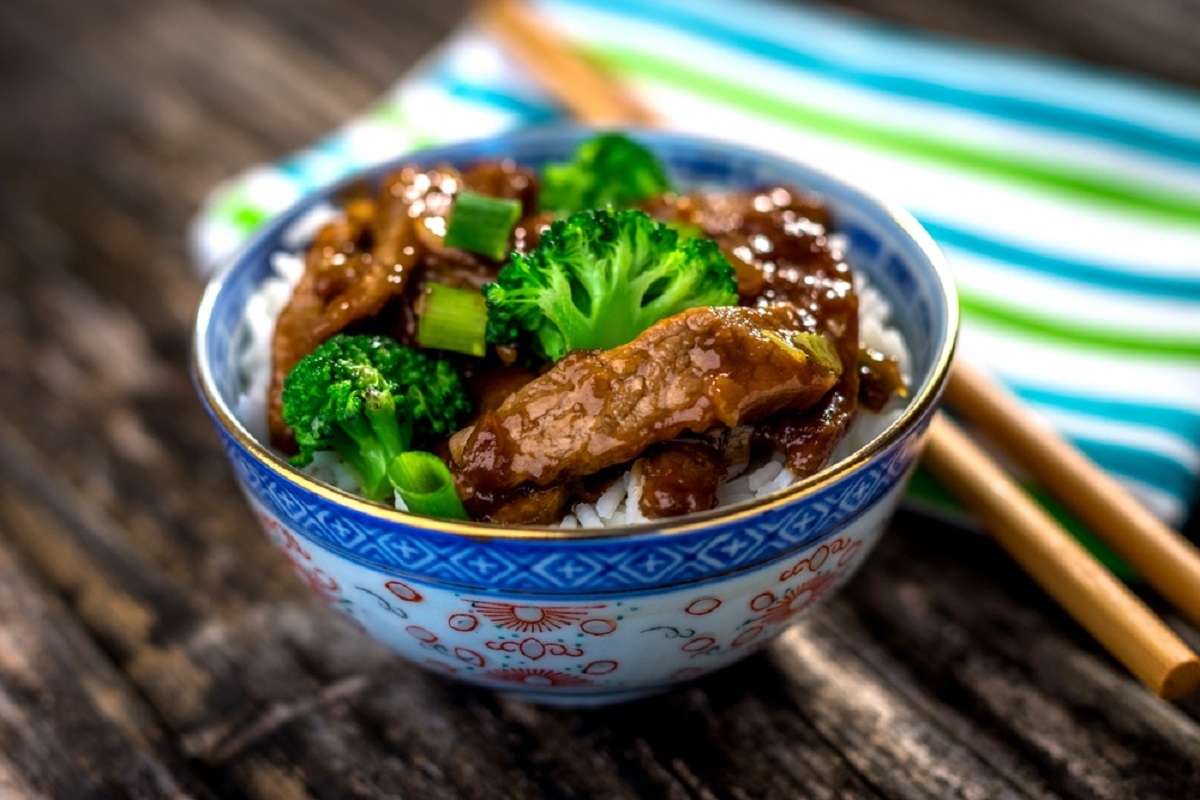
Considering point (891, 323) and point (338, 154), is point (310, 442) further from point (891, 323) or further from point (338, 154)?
point (338, 154)

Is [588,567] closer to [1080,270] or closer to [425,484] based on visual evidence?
[425,484]

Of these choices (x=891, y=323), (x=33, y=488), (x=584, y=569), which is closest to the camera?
(x=584, y=569)

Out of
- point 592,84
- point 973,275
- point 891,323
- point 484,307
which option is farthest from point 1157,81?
point 484,307

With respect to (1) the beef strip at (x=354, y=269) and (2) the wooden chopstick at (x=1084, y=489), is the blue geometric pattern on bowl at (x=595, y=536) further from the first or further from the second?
(2) the wooden chopstick at (x=1084, y=489)

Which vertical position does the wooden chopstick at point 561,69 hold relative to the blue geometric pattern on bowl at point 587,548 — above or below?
above

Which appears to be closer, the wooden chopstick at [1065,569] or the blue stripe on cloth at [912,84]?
the wooden chopstick at [1065,569]

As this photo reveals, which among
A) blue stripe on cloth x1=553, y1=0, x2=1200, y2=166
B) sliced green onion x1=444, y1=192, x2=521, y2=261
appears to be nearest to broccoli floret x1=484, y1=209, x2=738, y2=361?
sliced green onion x1=444, y1=192, x2=521, y2=261

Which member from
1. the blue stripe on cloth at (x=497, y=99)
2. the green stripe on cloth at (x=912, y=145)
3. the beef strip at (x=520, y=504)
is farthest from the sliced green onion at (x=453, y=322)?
the green stripe on cloth at (x=912, y=145)
